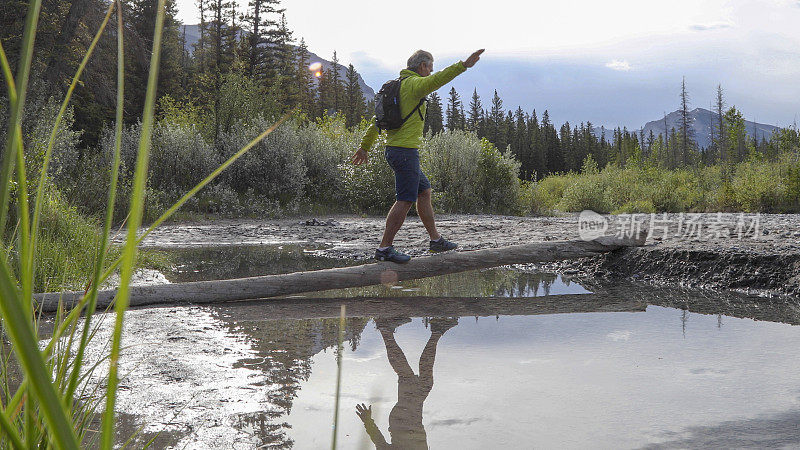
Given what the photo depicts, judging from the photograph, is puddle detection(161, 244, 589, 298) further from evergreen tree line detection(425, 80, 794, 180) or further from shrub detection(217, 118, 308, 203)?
evergreen tree line detection(425, 80, 794, 180)

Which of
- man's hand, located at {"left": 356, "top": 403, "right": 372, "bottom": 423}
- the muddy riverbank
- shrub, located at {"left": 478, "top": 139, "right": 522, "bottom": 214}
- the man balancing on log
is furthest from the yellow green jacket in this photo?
shrub, located at {"left": 478, "top": 139, "right": 522, "bottom": 214}

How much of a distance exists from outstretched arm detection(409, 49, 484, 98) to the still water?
2006mm

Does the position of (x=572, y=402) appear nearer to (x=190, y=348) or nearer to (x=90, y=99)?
(x=190, y=348)

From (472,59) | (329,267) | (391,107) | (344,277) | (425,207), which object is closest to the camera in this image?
(472,59)

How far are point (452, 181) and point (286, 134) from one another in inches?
216

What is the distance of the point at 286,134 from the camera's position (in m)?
18.6

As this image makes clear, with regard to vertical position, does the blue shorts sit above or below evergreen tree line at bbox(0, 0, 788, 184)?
below

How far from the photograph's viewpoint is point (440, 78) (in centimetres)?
525

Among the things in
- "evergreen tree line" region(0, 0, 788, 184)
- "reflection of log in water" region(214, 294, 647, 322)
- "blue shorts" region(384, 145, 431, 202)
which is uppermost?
"evergreen tree line" region(0, 0, 788, 184)

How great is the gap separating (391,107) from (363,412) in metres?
3.54

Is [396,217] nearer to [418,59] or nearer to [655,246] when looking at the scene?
[418,59]

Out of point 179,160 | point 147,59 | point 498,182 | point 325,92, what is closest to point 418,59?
point 498,182

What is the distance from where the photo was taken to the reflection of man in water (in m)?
2.43

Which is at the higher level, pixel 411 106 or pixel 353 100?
pixel 353 100
